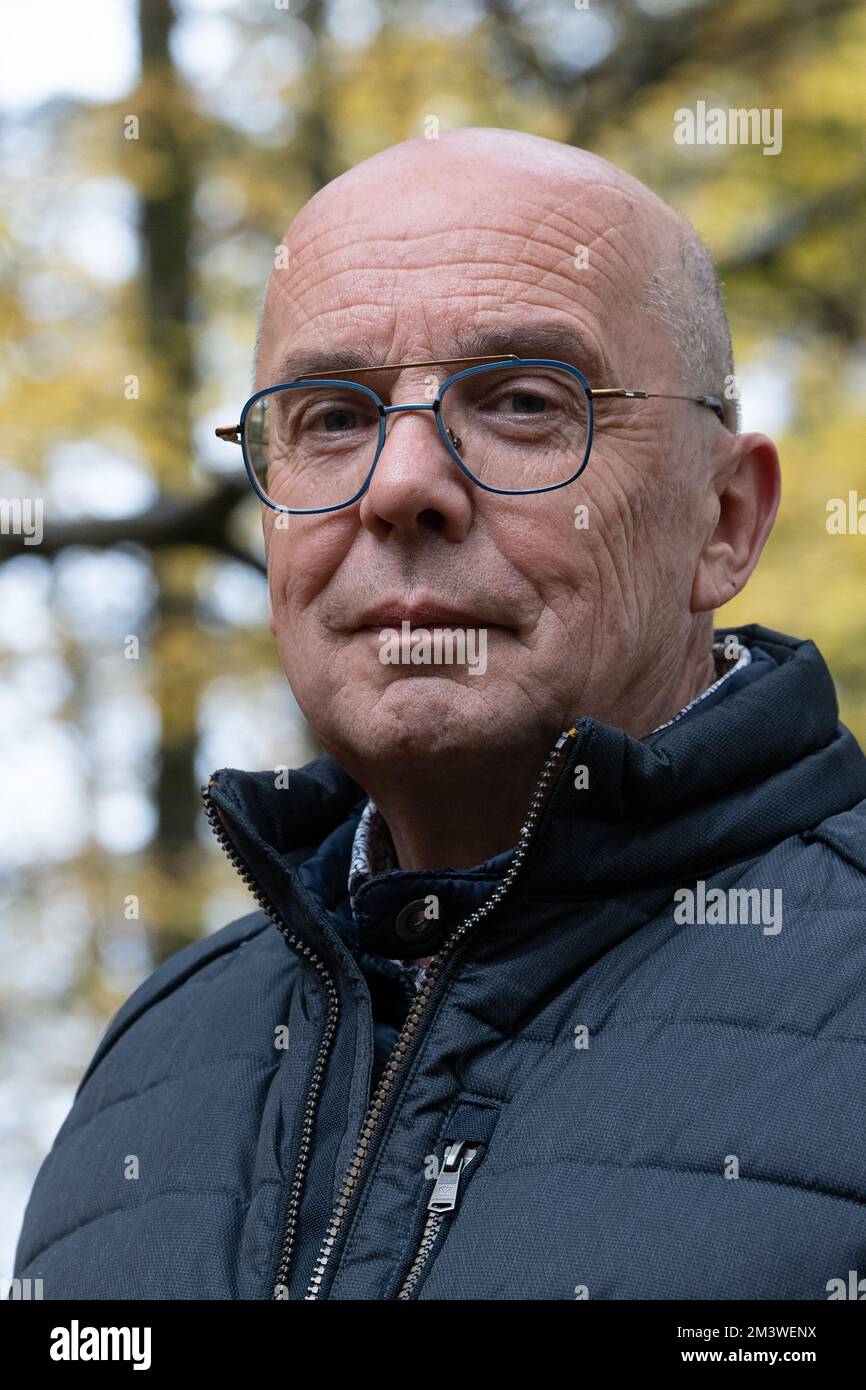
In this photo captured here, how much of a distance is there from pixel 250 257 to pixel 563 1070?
20.8 feet

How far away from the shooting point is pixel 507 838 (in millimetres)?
2037

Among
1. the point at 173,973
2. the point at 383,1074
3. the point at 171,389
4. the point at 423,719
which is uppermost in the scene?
the point at 171,389

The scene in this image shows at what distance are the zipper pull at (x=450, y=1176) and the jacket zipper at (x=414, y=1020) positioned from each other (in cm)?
10

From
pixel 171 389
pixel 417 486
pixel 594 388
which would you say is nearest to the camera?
pixel 417 486

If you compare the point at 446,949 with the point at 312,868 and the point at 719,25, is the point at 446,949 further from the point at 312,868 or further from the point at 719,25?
the point at 719,25

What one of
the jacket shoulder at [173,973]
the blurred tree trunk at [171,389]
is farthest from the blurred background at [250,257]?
the jacket shoulder at [173,973]

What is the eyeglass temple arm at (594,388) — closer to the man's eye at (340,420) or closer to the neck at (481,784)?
→ the man's eye at (340,420)

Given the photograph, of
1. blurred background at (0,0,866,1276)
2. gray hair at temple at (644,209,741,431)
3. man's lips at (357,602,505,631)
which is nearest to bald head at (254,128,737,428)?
gray hair at temple at (644,209,741,431)

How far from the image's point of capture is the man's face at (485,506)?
192 cm

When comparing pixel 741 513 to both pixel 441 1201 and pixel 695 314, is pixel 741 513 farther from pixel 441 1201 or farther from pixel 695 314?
pixel 441 1201

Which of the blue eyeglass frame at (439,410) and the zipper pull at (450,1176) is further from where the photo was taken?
the blue eyeglass frame at (439,410)

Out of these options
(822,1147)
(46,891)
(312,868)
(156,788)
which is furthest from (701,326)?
(46,891)

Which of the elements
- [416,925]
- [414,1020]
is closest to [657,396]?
[416,925]

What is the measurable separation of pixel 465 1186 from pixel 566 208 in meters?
1.30
